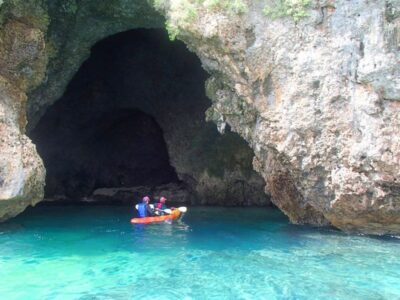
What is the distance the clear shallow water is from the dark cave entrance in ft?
18.4

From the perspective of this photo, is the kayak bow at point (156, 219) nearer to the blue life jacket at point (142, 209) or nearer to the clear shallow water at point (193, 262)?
the clear shallow water at point (193, 262)

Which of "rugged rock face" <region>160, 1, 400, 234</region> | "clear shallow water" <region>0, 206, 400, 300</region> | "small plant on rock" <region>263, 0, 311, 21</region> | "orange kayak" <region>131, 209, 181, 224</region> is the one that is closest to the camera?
"clear shallow water" <region>0, 206, 400, 300</region>

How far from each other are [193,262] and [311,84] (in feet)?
15.4

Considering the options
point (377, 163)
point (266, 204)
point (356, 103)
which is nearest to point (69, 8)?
point (356, 103)

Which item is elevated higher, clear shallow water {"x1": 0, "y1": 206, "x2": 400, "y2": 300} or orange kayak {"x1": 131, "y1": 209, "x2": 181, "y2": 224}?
orange kayak {"x1": 131, "y1": 209, "x2": 181, "y2": 224}

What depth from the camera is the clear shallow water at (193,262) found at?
25.1 feet

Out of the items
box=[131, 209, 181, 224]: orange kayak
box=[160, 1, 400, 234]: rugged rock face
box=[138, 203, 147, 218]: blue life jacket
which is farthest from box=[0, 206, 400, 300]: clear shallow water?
box=[160, 1, 400, 234]: rugged rock face

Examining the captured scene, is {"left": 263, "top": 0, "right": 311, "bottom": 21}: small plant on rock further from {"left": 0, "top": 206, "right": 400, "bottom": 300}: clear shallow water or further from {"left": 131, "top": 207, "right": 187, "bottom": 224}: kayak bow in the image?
{"left": 131, "top": 207, "right": 187, "bottom": 224}: kayak bow

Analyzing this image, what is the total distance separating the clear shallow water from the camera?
7.64 m

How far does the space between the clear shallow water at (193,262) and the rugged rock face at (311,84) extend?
4.37 ft

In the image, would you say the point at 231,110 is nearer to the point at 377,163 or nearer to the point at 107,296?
the point at 377,163

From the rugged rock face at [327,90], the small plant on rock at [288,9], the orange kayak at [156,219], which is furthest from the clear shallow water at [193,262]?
the small plant on rock at [288,9]

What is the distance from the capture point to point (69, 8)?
13.4m

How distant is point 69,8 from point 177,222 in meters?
7.04
